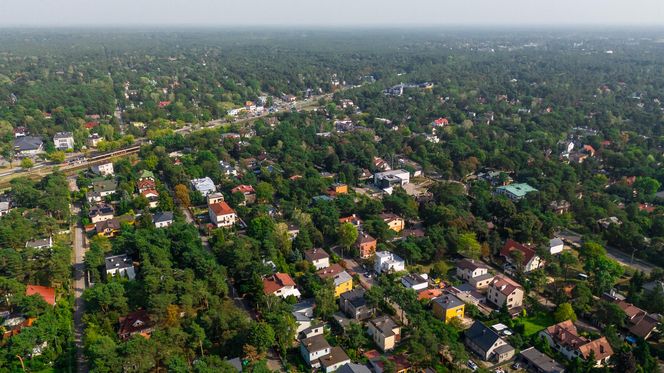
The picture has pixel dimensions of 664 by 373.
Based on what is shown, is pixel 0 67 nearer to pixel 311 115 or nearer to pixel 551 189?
pixel 311 115

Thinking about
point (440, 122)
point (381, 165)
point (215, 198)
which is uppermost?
point (440, 122)

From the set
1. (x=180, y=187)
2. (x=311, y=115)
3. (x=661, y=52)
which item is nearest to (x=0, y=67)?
(x=311, y=115)

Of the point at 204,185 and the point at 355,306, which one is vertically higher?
the point at 204,185

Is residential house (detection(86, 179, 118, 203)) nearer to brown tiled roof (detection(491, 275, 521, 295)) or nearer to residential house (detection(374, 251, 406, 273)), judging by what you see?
residential house (detection(374, 251, 406, 273))

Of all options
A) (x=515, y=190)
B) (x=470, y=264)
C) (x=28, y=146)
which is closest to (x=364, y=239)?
(x=470, y=264)

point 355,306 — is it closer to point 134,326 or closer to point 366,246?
point 366,246

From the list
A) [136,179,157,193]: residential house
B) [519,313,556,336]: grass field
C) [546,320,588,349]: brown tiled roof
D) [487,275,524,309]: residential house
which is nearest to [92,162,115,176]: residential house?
[136,179,157,193]: residential house
